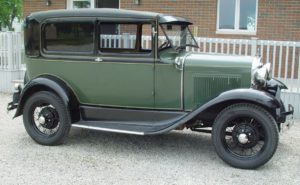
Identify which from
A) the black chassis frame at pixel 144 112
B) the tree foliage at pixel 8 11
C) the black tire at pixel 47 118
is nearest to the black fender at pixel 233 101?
the black chassis frame at pixel 144 112

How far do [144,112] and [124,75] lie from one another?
548 mm

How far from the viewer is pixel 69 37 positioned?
19.3 feet

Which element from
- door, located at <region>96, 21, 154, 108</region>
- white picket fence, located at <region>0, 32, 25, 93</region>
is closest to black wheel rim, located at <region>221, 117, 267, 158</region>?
door, located at <region>96, 21, 154, 108</region>

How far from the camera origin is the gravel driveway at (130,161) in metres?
4.68

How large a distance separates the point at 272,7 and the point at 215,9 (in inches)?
57.0

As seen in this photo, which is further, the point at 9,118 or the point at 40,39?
the point at 9,118

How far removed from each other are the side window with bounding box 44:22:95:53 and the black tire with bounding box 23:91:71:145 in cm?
67

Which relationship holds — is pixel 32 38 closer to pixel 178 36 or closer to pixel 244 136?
pixel 178 36

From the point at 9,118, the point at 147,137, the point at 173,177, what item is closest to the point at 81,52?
the point at 147,137

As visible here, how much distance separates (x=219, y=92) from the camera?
209 inches

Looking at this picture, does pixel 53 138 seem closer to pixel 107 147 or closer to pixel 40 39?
pixel 107 147

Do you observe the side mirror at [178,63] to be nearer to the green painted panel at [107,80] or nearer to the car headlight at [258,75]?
the green painted panel at [107,80]

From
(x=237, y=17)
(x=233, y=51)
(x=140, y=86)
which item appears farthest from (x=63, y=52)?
(x=237, y=17)

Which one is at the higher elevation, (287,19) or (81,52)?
(287,19)
